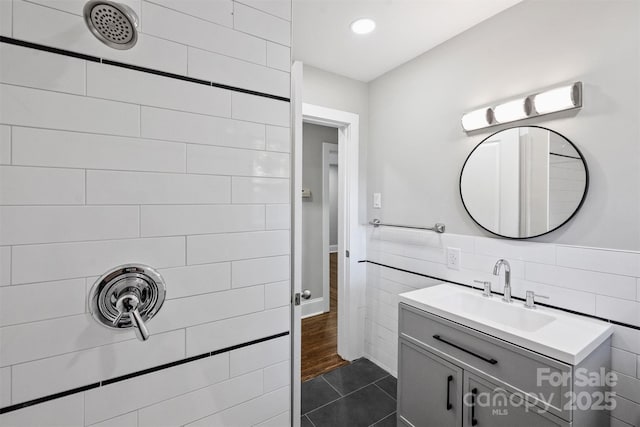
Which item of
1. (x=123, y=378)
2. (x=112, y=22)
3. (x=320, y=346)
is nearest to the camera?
(x=112, y=22)

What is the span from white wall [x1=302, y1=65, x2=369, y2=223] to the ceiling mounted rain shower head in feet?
5.26

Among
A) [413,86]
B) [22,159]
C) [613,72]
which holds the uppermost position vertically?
[413,86]

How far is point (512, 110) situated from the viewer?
1529 mm

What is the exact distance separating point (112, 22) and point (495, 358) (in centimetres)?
177

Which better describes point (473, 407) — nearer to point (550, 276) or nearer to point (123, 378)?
point (550, 276)

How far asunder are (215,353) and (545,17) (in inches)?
85.5

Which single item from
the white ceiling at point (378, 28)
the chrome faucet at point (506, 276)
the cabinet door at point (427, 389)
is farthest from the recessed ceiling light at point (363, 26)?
the cabinet door at point (427, 389)

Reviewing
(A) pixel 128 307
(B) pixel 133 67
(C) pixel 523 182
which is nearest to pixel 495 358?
(C) pixel 523 182

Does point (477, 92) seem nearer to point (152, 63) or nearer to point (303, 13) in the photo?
point (303, 13)

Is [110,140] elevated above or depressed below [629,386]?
above

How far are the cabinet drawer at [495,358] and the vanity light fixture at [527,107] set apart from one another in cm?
115

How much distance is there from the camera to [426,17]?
1.66 m

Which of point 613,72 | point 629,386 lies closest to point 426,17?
point 613,72

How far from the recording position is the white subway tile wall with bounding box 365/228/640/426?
118cm
